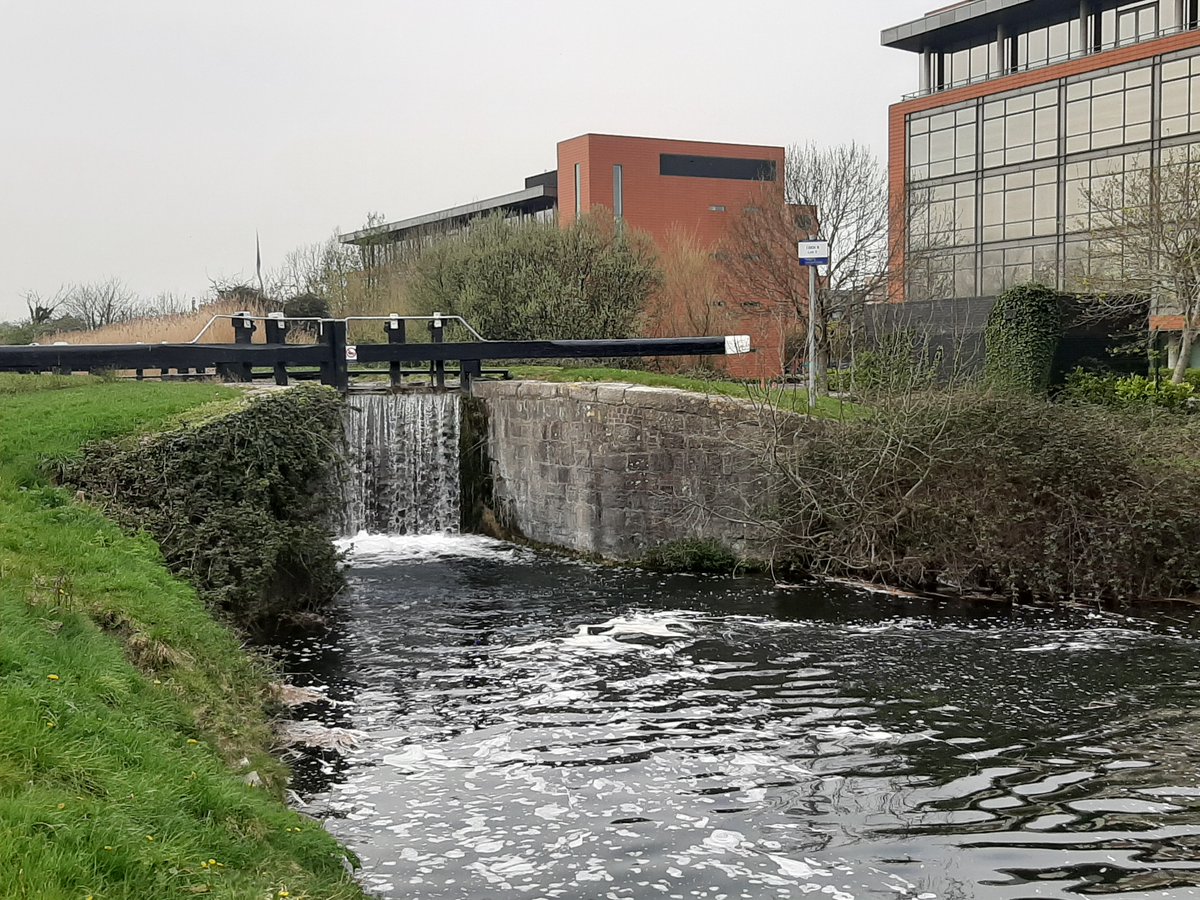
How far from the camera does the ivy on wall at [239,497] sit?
370 inches

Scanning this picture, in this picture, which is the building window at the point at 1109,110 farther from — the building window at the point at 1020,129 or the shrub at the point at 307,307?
the shrub at the point at 307,307

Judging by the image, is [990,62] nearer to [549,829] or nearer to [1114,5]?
[1114,5]

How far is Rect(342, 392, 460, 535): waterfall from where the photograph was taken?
16594 mm

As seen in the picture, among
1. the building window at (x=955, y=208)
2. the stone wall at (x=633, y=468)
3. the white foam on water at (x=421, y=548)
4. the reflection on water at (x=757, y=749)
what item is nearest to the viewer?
the reflection on water at (x=757, y=749)

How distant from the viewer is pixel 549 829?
618cm

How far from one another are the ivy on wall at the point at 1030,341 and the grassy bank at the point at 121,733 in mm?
15050

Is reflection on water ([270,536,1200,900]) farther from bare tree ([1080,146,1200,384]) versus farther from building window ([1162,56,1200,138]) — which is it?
building window ([1162,56,1200,138])

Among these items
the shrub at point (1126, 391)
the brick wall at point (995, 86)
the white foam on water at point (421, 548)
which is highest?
the brick wall at point (995, 86)

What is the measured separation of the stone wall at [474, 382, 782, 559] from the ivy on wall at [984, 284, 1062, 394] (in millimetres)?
7197

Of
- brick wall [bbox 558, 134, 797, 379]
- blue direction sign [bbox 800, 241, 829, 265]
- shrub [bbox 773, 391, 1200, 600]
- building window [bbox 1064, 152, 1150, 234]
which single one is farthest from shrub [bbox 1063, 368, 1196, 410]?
brick wall [bbox 558, 134, 797, 379]

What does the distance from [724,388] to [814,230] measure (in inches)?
530

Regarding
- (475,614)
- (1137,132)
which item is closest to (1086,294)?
(475,614)

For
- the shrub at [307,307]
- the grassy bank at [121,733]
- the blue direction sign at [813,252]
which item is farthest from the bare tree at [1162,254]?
the shrub at [307,307]

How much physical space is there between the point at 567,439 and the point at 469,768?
347 inches
